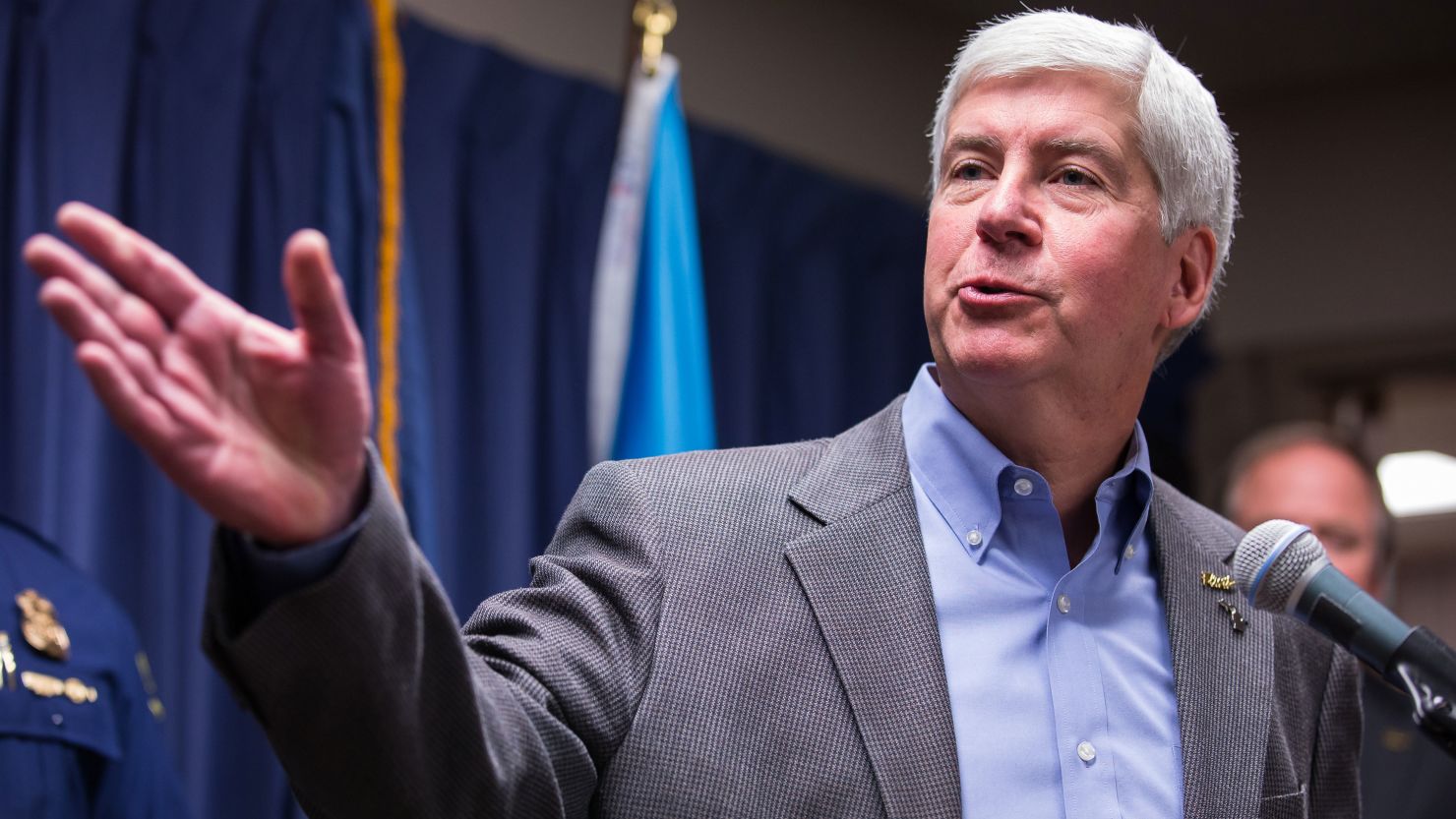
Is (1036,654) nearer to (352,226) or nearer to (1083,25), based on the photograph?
(1083,25)

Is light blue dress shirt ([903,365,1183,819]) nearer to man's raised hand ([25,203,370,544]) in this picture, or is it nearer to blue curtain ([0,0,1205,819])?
man's raised hand ([25,203,370,544])

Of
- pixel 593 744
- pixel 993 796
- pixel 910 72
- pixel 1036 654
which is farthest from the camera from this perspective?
pixel 910 72

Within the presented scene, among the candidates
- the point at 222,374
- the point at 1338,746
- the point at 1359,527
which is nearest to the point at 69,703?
the point at 222,374

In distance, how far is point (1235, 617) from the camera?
5.38ft

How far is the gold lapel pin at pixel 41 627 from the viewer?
2102mm

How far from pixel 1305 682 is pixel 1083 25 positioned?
708 millimetres

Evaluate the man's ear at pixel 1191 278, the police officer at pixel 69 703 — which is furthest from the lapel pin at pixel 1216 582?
the police officer at pixel 69 703

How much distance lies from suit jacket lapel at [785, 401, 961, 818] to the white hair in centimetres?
39

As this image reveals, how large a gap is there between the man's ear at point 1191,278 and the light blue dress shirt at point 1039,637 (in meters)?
0.20

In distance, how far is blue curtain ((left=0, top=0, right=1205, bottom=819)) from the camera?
104 inches

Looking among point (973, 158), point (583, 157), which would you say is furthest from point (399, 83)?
point (973, 158)

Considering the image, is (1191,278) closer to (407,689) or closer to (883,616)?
(883,616)

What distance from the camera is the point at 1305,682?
66.2 inches

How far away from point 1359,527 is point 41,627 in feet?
7.27
